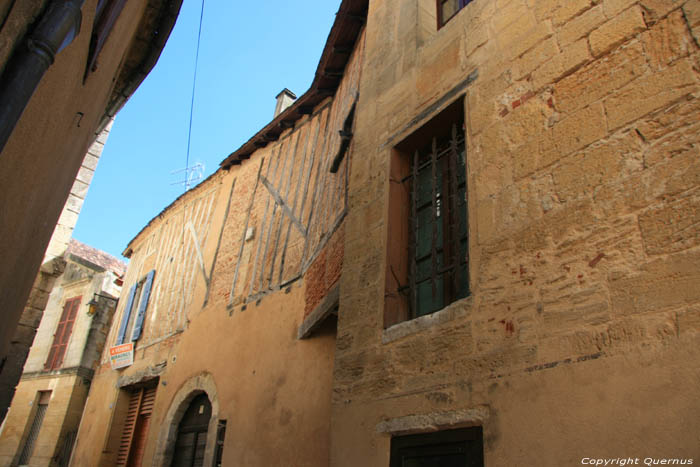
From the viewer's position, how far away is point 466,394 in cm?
238

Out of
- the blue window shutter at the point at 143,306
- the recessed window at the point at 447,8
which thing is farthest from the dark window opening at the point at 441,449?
the blue window shutter at the point at 143,306

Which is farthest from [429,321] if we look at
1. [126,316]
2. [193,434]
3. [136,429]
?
[126,316]

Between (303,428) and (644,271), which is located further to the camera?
(303,428)

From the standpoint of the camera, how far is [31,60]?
1562 millimetres

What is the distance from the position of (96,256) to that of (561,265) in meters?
18.0

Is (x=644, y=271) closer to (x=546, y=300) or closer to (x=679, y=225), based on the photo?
(x=679, y=225)

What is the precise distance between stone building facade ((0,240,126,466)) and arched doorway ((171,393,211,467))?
6.00 meters

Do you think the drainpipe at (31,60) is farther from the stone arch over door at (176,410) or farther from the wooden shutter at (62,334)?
the wooden shutter at (62,334)

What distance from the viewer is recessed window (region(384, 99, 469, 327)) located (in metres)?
3.03

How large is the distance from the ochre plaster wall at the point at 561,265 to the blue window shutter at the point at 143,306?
25.0 feet

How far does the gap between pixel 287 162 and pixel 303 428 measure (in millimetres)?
4293

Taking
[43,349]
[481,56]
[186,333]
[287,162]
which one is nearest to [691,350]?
[481,56]

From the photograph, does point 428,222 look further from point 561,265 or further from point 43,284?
point 43,284

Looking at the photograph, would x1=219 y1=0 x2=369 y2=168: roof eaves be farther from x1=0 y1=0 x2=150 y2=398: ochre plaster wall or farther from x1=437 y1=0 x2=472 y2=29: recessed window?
x1=0 y1=0 x2=150 y2=398: ochre plaster wall
